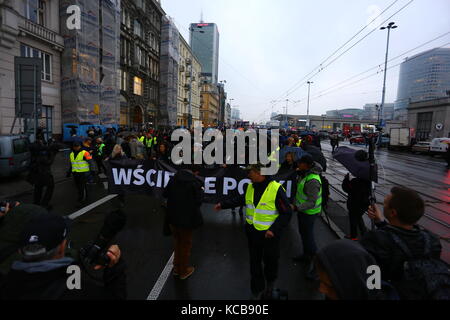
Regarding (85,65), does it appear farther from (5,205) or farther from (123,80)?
(5,205)

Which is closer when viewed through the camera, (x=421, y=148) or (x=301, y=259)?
(x=301, y=259)

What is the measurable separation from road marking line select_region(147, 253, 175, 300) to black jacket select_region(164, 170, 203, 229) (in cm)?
88

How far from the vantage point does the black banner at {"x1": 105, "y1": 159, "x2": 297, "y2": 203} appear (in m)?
6.20

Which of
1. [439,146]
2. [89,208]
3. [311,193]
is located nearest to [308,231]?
[311,193]

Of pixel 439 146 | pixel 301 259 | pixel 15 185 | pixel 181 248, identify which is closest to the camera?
pixel 181 248

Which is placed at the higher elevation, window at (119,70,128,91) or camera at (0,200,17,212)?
window at (119,70,128,91)

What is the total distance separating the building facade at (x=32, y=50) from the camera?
15.7 meters

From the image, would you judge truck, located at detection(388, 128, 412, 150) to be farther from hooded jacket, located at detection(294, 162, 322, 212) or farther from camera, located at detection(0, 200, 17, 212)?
camera, located at detection(0, 200, 17, 212)

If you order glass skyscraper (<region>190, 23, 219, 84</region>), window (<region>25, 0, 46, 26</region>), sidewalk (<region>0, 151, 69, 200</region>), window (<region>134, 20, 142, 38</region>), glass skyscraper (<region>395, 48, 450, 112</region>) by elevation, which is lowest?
sidewalk (<region>0, 151, 69, 200</region>)

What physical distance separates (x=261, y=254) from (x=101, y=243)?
199 centimetres

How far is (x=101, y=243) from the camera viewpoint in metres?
2.05

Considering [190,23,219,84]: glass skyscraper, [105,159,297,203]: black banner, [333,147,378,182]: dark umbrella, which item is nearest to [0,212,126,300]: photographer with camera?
[333,147,378,182]: dark umbrella

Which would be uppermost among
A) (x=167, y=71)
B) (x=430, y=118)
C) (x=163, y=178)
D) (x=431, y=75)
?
(x=431, y=75)
